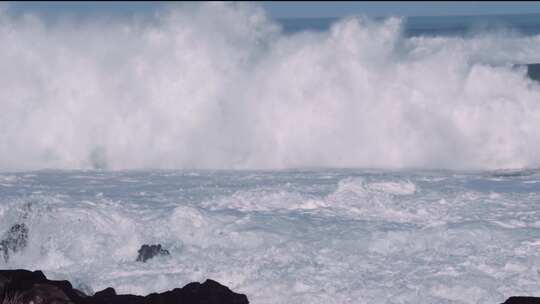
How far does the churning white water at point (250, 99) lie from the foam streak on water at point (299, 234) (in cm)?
276

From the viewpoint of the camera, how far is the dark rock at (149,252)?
11445 millimetres

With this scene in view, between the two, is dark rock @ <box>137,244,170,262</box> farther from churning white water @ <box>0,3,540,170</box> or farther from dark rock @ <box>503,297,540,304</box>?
churning white water @ <box>0,3,540,170</box>

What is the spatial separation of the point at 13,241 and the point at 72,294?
3.45 metres

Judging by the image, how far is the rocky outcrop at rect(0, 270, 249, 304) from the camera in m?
8.50

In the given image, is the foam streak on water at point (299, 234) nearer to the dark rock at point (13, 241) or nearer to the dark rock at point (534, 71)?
the dark rock at point (13, 241)

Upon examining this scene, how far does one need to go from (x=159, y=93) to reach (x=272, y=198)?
29.5 ft

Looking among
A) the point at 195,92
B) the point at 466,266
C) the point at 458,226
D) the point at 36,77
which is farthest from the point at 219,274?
the point at 36,77

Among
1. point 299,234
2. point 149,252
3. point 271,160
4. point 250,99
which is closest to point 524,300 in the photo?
point 299,234

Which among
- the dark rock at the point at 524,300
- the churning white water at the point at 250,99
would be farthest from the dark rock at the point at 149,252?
the churning white water at the point at 250,99

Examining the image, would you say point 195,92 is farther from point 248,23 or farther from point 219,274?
point 219,274

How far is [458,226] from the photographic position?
12.5 metres

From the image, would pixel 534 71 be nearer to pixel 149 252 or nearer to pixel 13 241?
pixel 149 252

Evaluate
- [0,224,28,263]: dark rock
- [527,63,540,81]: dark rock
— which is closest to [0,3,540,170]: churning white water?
[527,63,540,81]: dark rock

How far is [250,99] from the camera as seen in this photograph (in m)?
22.3
